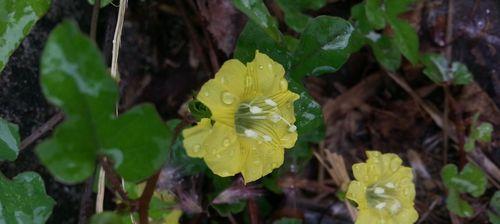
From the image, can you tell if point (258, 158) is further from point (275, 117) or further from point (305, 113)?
point (305, 113)

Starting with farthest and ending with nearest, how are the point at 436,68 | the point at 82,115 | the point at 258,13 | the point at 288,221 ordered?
the point at 436,68 < the point at 288,221 < the point at 258,13 < the point at 82,115

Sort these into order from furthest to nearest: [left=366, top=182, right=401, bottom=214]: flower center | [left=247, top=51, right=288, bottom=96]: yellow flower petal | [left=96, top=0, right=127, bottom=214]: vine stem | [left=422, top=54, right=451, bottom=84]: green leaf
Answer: [left=422, top=54, right=451, bottom=84]: green leaf
[left=366, top=182, right=401, bottom=214]: flower center
[left=96, top=0, right=127, bottom=214]: vine stem
[left=247, top=51, right=288, bottom=96]: yellow flower petal

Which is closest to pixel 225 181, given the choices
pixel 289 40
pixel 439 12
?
pixel 289 40

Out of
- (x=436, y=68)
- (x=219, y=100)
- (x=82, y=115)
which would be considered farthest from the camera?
(x=436, y=68)

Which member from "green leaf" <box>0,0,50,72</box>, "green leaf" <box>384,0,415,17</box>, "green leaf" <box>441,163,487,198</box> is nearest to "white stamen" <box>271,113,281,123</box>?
"green leaf" <box>0,0,50,72</box>

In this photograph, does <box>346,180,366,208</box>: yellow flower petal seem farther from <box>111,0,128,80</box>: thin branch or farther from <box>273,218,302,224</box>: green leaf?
<box>111,0,128,80</box>: thin branch

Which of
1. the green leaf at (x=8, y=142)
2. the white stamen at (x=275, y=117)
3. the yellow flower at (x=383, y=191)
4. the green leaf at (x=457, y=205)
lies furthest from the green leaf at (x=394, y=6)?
the green leaf at (x=8, y=142)

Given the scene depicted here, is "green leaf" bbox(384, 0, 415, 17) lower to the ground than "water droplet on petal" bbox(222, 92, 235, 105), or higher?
lower

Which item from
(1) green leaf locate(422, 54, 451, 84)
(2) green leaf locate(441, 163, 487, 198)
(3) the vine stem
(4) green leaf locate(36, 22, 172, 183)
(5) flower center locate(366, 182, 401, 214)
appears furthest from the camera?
(1) green leaf locate(422, 54, 451, 84)

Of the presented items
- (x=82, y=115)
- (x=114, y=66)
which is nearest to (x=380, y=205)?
(x=114, y=66)
